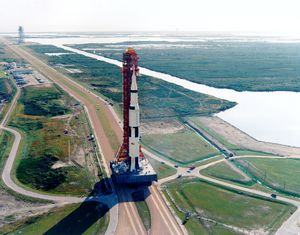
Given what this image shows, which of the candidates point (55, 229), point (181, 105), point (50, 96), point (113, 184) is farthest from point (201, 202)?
point (50, 96)

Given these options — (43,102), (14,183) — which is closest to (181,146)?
(14,183)

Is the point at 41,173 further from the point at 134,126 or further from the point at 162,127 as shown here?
the point at 162,127

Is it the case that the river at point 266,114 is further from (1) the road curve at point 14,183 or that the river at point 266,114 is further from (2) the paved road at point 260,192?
(1) the road curve at point 14,183

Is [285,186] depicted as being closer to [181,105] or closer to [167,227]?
[167,227]

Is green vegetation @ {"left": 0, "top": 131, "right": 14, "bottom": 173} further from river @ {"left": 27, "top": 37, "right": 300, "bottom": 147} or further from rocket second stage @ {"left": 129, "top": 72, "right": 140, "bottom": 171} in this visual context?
river @ {"left": 27, "top": 37, "right": 300, "bottom": 147}

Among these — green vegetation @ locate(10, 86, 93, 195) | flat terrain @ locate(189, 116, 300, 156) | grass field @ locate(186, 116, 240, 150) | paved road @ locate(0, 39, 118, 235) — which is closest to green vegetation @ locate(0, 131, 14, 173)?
paved road @ locate(0, 39, 118, 235)

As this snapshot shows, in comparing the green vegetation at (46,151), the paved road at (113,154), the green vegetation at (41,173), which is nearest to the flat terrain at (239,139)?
the paved road at (113,154)
